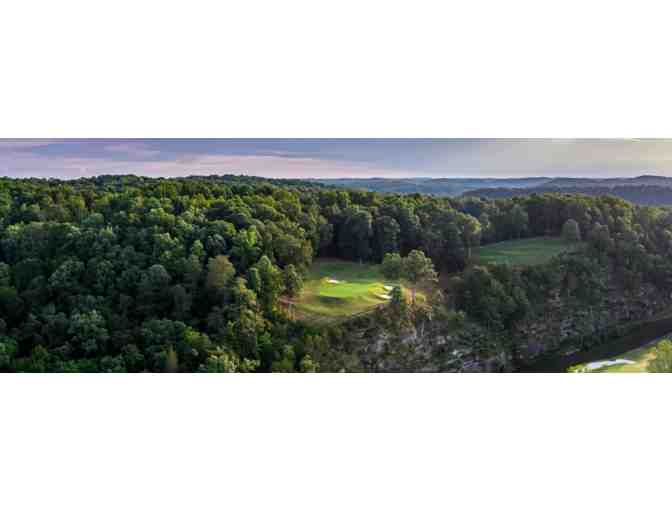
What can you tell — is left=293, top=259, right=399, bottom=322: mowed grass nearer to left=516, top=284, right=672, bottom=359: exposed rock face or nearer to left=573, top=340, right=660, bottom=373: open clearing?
left=516, top=284, right=672, bottom=359: exposed rock face

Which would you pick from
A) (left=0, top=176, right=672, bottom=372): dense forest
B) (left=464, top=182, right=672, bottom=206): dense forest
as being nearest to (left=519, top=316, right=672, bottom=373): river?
(left=0, top=176, right=672, bottom=372): dense forest

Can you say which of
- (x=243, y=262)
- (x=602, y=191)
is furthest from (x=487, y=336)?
(x=243, y=262)

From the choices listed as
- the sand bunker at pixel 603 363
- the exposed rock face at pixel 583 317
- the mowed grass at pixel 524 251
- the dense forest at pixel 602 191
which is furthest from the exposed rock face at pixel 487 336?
the dense forest at pixel 602 191

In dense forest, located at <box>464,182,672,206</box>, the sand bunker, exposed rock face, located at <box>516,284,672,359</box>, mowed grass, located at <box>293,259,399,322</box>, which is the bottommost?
the sand bunker

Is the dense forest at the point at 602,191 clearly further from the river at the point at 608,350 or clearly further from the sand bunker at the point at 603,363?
the sand bunker at the point at 603,363

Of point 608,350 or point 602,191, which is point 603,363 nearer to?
point 608,350
